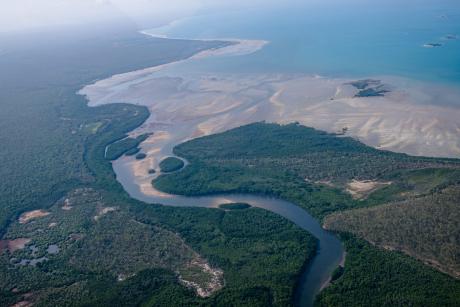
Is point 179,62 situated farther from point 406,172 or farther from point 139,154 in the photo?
point 406,172

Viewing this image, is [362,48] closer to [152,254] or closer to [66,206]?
[66,206]

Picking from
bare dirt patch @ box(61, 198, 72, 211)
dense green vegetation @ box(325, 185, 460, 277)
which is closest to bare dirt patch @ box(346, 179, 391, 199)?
dense green vegetation @ box(325, 185, 460, 277)

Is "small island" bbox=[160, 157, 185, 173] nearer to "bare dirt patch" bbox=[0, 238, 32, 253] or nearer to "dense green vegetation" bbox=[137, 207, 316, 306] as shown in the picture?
"dense green vegetation" bbox=[137, 207, 316, 306]

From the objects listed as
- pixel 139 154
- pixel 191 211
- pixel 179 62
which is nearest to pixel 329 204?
pixel 191 211

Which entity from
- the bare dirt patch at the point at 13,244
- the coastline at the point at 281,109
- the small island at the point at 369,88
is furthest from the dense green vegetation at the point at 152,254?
the small island at the point at 369,88

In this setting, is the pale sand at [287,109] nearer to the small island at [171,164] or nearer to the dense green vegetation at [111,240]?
the small island at [171,164]

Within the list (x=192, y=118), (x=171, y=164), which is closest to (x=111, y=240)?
(x=171, y=164)
